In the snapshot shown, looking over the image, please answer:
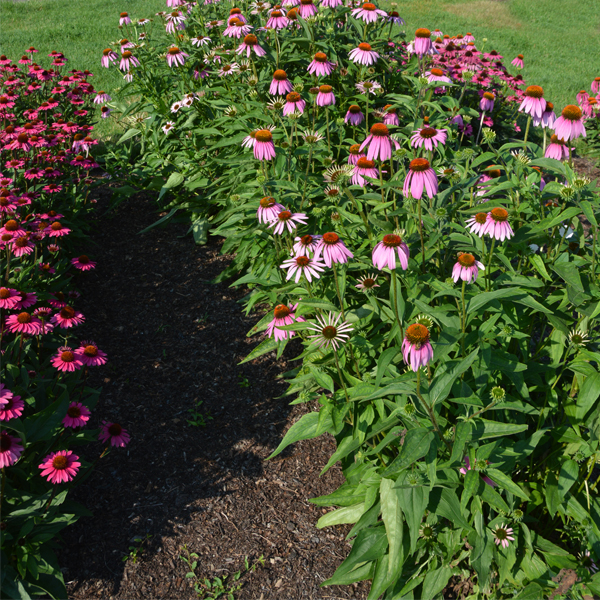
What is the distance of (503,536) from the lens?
2219 millimetres

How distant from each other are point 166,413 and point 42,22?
10.1 m

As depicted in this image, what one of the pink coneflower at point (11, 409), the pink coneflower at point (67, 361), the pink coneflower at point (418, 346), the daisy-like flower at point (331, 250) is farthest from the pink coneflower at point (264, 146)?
the pink coneflower at point (11, 409)

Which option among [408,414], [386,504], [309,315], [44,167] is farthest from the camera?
[44,167]

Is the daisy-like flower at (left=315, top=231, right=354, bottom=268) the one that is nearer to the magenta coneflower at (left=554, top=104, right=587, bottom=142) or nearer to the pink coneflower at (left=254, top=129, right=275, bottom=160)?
the pink coneflower at (left=254, top=129, right=275, bottom=160)

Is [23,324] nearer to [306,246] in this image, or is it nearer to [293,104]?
[306,246]

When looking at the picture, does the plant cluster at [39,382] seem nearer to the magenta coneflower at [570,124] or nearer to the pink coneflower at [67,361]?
the pink coneflower at [67,361]

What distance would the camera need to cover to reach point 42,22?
10250 mm

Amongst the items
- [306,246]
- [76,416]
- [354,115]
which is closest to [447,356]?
[306,246]

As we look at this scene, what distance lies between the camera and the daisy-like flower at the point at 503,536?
222 centimetres

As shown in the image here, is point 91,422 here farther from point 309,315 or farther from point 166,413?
point 309,315

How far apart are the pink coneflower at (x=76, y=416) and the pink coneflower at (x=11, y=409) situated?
238 millimetres

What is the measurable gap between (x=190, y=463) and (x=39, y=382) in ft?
3.05

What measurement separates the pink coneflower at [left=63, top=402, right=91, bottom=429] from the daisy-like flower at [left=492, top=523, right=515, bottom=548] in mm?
1885

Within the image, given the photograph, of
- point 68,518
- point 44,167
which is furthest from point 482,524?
point 44,167
